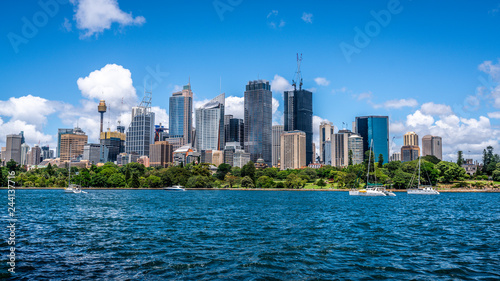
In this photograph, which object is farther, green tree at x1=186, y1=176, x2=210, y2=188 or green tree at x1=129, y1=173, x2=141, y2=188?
green tree at x1=186, y1=176, x2=210, y2=188

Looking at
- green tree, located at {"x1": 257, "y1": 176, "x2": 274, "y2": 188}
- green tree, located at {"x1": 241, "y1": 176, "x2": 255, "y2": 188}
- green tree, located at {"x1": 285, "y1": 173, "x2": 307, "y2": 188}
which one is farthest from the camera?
green tree, located at {"x1": 257, "y1": 176, "x2": 274, "y2": 188}

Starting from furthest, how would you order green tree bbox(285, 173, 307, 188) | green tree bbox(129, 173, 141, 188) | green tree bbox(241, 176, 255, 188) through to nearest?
green tree bbox(129, 173, 141, 188)
green tree bbox(241, 176, 255, 188)
green tree bbox(285, 173, 307, 188)

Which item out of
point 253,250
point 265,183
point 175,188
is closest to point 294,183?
point 265,183

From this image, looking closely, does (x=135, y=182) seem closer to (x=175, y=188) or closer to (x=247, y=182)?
(x=175, y=188)

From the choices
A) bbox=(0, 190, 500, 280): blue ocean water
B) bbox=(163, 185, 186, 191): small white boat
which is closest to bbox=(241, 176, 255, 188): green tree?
bbox=(163, 185, 186, 191): small white boat

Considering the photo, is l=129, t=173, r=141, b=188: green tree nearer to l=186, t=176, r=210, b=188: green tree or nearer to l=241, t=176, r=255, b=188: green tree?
l=186, t=176, r=210, b=188: green tree

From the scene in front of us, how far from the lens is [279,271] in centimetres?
2408

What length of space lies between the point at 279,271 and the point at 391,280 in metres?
6.41

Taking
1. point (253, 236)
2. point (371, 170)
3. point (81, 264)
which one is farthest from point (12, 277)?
point (371, 170)

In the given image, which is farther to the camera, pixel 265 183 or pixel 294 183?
pixel 265 183

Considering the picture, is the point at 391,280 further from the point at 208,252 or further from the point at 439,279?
the point at 208,252

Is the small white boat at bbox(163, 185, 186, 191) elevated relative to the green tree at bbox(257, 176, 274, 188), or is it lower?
lower

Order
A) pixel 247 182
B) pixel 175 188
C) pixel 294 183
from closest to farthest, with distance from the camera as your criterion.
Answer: pixel 175 188, pixel 294 183, pixel 247 182

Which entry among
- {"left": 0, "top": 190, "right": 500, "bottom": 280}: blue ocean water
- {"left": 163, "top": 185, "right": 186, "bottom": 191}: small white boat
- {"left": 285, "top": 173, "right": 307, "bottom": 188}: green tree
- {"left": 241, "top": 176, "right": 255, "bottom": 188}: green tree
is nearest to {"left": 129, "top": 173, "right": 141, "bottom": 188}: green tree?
{"left": 163, "top": 185, "right": 186, "bottom": 191}: small white boat
